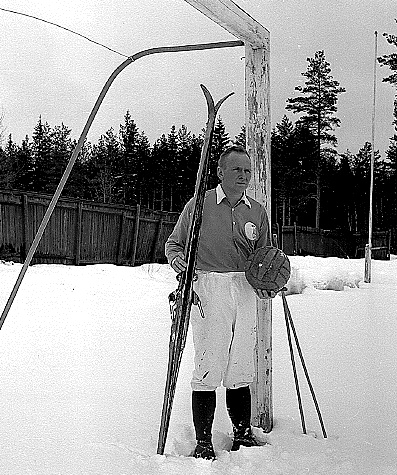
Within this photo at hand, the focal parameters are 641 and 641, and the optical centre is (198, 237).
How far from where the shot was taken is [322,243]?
1316cm

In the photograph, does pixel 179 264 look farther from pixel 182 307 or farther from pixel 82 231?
pixel 82 231

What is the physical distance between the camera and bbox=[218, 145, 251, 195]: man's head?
2086 millimetres

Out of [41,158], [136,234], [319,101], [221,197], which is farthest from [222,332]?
Answer: [319,101]

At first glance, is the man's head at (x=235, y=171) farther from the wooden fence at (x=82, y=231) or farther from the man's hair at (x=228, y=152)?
the wooden fence at (x=82, y=231)

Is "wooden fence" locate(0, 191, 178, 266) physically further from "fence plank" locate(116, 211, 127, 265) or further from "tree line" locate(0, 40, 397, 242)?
"tree line" locate(0, 40, 397, 242)

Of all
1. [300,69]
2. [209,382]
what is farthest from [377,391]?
[300,69]

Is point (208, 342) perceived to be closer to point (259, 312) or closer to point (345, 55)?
point (259, 312)

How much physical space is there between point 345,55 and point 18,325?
40.6 ft

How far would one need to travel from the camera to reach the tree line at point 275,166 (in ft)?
32.4

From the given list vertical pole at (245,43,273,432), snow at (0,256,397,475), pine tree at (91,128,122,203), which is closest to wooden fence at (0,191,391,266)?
pine tree at (91,128,122,203)

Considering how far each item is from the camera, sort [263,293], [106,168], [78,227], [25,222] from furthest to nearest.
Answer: [106,168] < [78,227] < [25,222] < [263,293]

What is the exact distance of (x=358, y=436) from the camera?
228cm

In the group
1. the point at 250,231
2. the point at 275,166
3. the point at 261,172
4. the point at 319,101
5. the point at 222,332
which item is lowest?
the point at 222,332

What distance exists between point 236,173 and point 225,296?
41 centimetres
